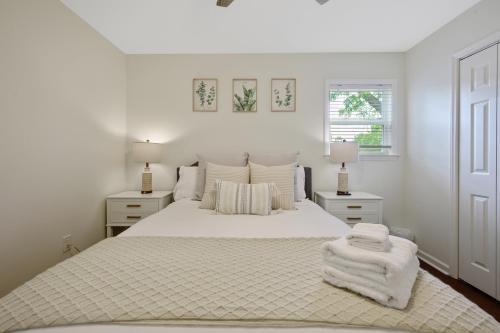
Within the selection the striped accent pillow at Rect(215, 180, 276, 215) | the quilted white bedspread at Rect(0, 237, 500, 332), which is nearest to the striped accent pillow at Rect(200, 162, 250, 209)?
the striped accent pillow at Rect(215, 180, 276, 215)

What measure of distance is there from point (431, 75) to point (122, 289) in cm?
323

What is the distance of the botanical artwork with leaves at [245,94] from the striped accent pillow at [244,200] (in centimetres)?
136

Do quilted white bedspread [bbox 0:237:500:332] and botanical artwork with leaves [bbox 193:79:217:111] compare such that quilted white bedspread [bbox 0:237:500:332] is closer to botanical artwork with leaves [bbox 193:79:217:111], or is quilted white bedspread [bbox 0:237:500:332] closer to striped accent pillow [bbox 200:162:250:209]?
striped accent pillow [bbox 200:162:250:209]

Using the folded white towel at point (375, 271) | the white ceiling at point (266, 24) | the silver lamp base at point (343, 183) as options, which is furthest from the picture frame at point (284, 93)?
the folded white towel at point (375, 271)

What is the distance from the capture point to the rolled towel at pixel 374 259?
2.67 feet

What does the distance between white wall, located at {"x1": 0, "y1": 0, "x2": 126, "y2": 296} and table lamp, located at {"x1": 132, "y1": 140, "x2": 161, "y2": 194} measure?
0.32m

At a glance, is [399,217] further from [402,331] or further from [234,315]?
[234,315]

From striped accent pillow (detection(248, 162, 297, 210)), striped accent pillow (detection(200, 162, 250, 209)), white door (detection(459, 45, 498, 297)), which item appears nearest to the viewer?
white door (detection(459, 45, 498, 297))

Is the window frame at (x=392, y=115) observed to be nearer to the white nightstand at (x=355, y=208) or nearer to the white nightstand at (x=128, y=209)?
the white nightstand at (x=355, y=208)

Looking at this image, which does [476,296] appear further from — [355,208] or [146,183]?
[146,183]

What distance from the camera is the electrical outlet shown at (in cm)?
227

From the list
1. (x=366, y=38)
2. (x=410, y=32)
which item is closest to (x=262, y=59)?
(x=366, y=38)

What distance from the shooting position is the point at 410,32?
2.65m

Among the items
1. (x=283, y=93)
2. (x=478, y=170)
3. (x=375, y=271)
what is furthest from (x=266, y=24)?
(x=375, y=271)
